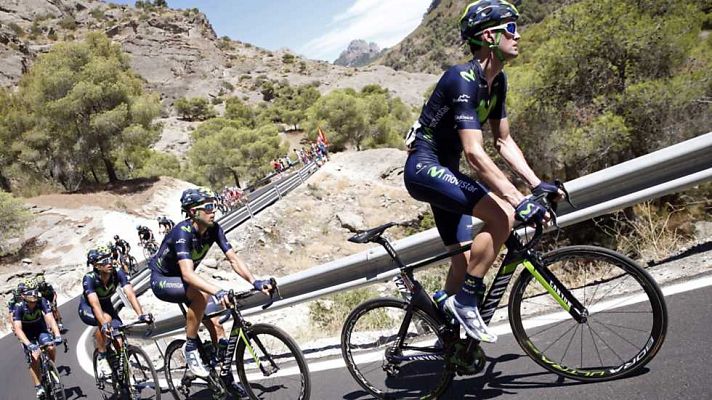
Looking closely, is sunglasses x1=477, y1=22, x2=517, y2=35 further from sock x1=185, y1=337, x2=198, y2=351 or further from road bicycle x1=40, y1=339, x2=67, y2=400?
road bicycle x1=40, y1=339, x2=67, y2=400

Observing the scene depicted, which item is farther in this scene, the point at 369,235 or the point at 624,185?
the point at 624,185

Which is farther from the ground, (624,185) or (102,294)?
(624,185)

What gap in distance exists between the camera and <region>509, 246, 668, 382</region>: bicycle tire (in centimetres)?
265

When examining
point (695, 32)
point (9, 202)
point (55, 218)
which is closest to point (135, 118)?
point (55, 218)

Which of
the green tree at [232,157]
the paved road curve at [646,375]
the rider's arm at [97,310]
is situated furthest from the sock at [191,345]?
the green tree at [232,157]

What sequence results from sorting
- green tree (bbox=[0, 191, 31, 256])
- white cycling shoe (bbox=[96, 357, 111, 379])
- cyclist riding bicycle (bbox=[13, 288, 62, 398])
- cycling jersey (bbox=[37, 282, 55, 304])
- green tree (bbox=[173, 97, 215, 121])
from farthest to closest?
green tree (bbox=[173, 97, 215, 121]), green tree (bbox=[0, 191, 31, 256]), cycling jersey (bbox=[37, 282, 55, 304]), cyclist riding bicycle (bbox=[13, 288, 62, 398]), white cycling shoe (bbox=[96, 357, 111, 379])

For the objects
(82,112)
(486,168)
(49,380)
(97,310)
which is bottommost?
(49,380)

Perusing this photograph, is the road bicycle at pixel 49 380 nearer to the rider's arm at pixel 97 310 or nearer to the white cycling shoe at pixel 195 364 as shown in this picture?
the rider's arm at pixel 97 310

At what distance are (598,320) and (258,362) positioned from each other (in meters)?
2.68

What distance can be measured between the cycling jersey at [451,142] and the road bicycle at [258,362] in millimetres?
1561

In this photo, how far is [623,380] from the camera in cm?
266

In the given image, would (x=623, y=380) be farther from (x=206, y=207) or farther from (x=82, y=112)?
(x=82, y=112)

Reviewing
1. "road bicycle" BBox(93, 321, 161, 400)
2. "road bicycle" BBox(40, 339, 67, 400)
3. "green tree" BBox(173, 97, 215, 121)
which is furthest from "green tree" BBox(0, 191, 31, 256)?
"green tree" BBox(173, 97, 215, 121)

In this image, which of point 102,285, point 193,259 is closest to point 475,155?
point 193,259
